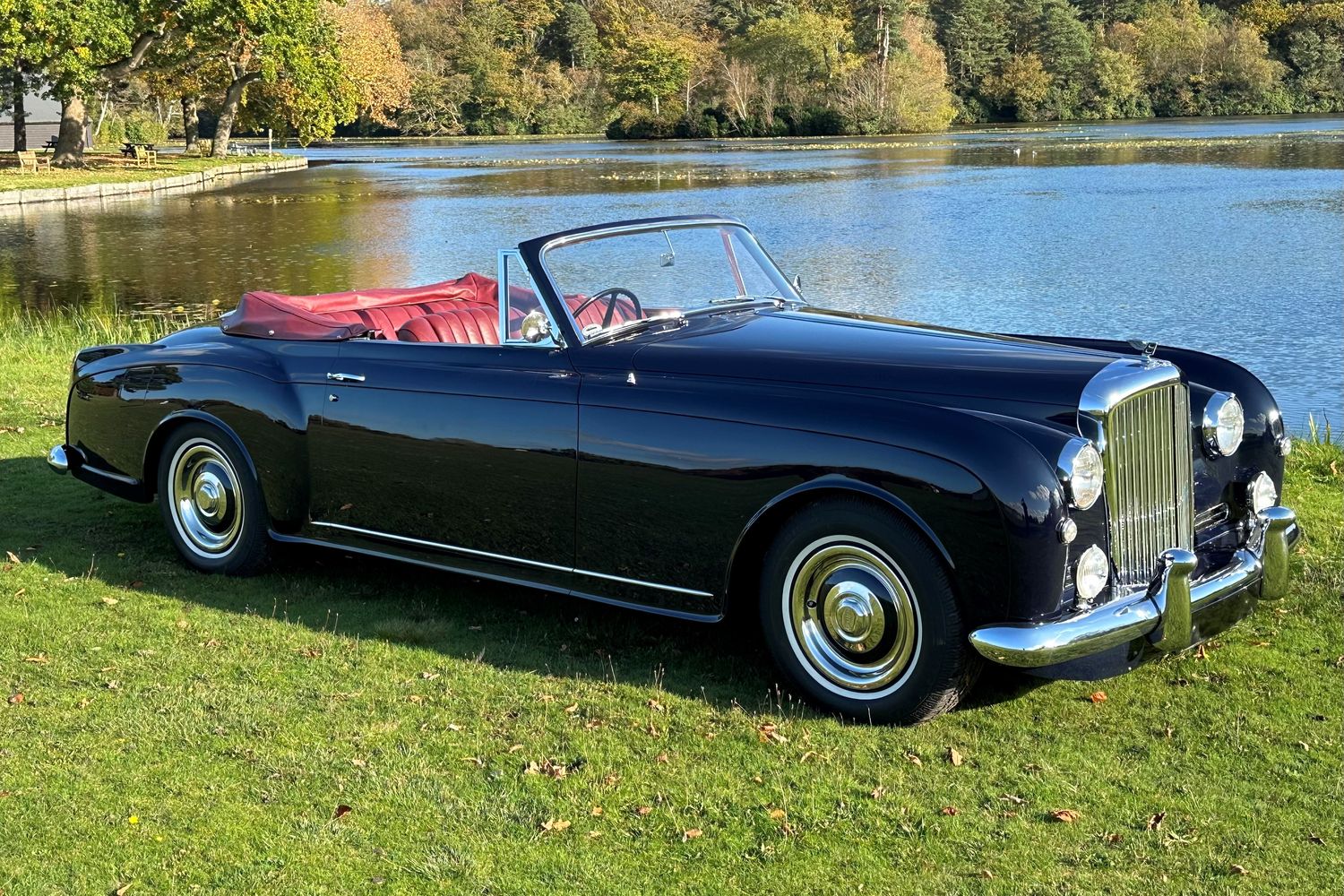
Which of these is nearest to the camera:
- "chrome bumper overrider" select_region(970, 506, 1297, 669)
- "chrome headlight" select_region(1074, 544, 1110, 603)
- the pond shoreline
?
"chrome bumper overrider" select_region(970, 506, 1297, 669)

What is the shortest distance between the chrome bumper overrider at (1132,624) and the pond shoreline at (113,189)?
3969cm

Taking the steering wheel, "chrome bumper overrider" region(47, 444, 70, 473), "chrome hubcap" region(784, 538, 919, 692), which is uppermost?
the steering wheel

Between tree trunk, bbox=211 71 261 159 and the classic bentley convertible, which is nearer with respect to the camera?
the classic bentley convertible

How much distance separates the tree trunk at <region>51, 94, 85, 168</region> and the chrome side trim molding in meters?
46.4

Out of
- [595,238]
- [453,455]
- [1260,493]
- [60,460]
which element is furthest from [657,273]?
[60,460]

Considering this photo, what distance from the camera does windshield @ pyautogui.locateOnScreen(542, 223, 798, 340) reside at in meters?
5.58

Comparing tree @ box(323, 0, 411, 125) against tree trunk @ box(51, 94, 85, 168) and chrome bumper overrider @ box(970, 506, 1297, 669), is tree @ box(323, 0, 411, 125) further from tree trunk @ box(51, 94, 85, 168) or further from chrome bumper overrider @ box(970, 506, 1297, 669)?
chrome bumper overrider @ box(970, 506, 1297, 669)

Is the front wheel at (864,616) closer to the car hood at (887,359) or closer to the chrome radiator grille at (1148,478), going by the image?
the car hood at (887,359)

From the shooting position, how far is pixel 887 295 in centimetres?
1889

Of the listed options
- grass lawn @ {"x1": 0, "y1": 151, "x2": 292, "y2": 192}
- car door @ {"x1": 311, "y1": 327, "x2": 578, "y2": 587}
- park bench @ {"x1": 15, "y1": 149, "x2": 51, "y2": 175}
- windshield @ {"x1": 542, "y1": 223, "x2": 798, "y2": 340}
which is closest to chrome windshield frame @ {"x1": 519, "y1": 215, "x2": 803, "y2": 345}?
windshield @ {"x1": 542, "y1": 223, "x2": 798, "y2": 340}

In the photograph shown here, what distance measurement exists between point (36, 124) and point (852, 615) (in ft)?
237

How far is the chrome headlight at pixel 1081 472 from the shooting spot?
173 inches

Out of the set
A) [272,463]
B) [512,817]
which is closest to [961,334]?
[512,817]

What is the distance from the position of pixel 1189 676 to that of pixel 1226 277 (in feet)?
51.5
